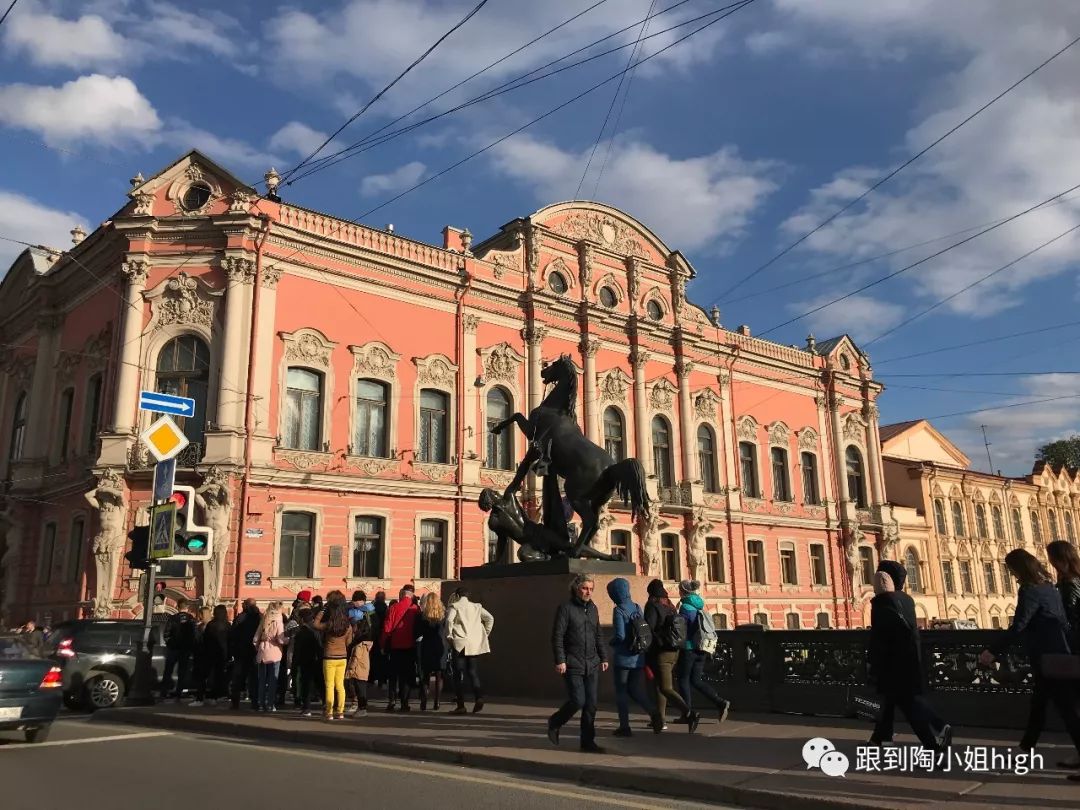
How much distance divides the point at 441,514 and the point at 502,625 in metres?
14.2

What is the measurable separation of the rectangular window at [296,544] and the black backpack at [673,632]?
1614 centimetres

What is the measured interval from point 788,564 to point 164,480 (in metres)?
29.1

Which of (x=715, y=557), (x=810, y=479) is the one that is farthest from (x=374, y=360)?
(x=810, y=479)

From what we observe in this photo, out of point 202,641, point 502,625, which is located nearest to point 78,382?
point 202,641

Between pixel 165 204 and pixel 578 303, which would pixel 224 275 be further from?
pixel 578 303

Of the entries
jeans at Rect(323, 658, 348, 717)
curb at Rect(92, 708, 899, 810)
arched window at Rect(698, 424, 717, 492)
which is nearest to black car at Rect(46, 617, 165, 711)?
curb at Rect(92, 708, 899, 810)

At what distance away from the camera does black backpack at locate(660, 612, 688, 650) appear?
8.91 metres

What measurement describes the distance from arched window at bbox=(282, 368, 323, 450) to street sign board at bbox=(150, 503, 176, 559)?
1147cm

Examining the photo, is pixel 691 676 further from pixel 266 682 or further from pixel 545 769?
pixel 266 682

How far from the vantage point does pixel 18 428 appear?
29375mm

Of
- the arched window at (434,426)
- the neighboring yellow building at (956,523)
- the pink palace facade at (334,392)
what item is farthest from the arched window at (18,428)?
the neighboring yellow building at (956,523)

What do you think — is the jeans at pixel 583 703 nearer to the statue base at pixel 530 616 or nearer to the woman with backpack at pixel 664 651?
the woman with backpack at pixel 664 651

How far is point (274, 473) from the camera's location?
74.9 feet

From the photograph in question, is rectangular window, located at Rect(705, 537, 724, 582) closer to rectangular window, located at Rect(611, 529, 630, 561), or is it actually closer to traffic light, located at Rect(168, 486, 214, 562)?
rectangular window, located at Rect(611, 529, 630, 561)
